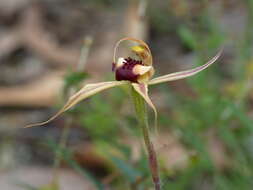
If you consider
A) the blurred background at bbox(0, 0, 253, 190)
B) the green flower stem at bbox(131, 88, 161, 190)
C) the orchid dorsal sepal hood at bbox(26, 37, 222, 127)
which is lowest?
the green flower stem at bbox(131, 88, 161, 190)

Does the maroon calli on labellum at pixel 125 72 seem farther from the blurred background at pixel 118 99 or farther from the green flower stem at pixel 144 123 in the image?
the blurred background at pixel 118 99

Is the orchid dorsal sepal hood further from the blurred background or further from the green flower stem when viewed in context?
the blurred background

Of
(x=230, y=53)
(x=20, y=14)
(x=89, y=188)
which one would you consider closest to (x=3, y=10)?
(x=20, y=14)

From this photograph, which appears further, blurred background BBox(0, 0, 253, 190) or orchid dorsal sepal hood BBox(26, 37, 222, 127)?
blurred background BBox(0, 0, 253, 190)

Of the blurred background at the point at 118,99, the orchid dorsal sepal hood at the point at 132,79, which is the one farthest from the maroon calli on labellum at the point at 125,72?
the blurred background at the point at 118,99

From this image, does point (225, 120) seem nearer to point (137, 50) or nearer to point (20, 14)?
point (137, 50)

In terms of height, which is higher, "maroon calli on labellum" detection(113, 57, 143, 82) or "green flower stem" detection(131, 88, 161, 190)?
"maroon calli on labellum" detection(113, 57, 143, 82)

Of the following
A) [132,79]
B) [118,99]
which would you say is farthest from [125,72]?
[118,99]

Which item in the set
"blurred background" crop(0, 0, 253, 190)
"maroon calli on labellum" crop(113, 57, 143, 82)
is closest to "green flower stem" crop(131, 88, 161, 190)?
"maroon calli on labellum" crop(113, 57, 143, 82)

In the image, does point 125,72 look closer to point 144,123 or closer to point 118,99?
point 144,123
